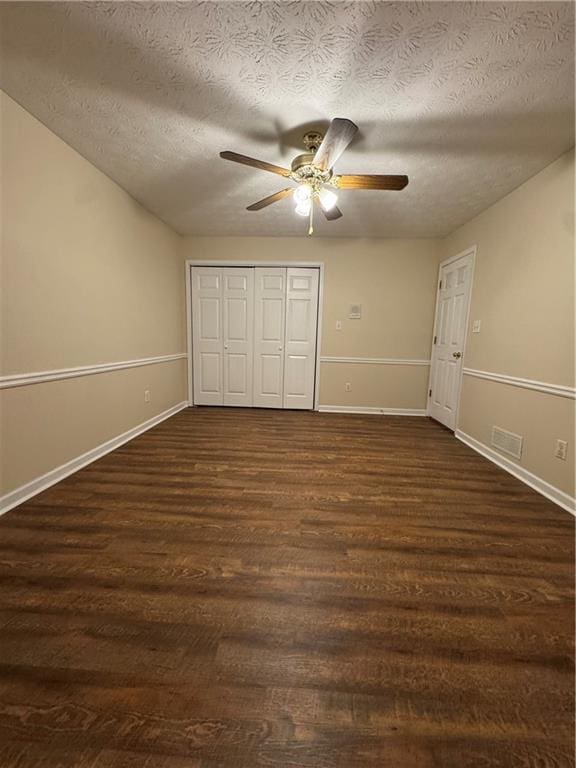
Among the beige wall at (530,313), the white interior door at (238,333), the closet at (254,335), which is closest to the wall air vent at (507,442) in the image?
the beige wall at (530,313)

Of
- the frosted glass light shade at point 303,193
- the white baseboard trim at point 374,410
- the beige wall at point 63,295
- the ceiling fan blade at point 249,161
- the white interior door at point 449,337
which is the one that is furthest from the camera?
the white baseboard trim at point 374,410

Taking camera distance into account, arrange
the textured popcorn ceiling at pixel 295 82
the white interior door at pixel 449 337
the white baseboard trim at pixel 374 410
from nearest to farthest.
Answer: the textured popcorn ceiling at pixel 295 82 → the white interior door at pixel 449 337 → the white baseboard trim at pixel 374 410

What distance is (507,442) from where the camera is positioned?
8.49 ft

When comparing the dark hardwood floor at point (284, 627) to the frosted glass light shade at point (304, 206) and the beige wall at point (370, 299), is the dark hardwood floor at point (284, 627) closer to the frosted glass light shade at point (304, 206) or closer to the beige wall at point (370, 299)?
the frosted glass light shade at point (304, 206)

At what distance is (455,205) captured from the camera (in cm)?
294

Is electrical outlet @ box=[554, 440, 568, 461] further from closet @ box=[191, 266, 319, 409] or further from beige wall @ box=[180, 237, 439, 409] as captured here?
closet @ box=[191, 266, 319, 409]

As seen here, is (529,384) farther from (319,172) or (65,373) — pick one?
(65,373)

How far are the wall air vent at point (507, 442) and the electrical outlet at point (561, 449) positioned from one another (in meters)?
0.32

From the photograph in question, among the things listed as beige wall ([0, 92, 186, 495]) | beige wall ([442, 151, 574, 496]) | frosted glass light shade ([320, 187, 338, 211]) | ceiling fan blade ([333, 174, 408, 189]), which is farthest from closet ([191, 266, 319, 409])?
ceiling fan blade ([333, 174, 408, 189])

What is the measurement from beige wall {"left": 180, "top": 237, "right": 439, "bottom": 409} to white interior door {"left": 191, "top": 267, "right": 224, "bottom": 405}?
32cm

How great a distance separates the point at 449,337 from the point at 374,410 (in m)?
1.35

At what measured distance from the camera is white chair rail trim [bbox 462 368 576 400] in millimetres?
2060

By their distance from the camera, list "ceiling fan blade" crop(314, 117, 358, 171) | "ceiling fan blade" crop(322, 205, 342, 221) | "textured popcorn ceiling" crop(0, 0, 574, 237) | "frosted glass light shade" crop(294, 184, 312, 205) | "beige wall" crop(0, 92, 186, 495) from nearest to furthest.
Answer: "textured popcorn ceiling" crop(0, 0, 574, 237) < "ceiling fan blade" crop(314, 117, 358, 171) < "beige wall" crop(0, 92, 186, 495) < "frosted glass light shade" crop(294, 184, 312, 205) < "ceiling fan blade" crop(322, 205, 342, 221)

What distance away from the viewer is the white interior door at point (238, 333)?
4148mm
